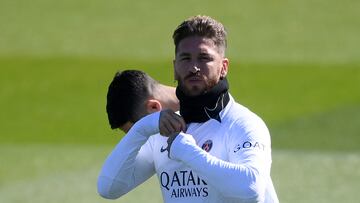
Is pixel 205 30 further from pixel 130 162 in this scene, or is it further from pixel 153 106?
pixel 130 162

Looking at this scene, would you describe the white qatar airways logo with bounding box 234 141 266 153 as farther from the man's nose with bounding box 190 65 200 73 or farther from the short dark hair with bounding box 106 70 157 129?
the short dark hair with bounding box 106 70 157 129

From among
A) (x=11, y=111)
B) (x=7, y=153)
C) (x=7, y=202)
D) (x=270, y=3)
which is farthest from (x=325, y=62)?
(x=7, y=202)

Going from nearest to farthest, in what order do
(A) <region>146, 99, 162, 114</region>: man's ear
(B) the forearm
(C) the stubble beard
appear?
(B) the forearm < (C) the stubble beard < (A) <region>146, 99, 162, 114</region>: man's ear

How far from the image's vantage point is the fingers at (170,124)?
595cm

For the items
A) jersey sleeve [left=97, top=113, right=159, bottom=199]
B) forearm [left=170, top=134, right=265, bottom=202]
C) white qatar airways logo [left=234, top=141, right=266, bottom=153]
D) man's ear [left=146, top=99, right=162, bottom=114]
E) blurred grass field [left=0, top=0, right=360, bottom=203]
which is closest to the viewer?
forearm [left=170, top=134, right=265, bottom=202]

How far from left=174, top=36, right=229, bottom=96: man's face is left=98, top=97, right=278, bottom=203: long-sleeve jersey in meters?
0.23

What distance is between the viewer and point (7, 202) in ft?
41.9

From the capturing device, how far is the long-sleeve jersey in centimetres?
569

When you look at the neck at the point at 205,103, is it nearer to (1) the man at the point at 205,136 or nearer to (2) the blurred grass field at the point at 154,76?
(1) the man at the point at 205,136

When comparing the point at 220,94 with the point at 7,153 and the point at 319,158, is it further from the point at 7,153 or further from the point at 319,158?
the point at 7,153

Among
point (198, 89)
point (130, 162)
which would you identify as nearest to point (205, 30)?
point (198, 89)

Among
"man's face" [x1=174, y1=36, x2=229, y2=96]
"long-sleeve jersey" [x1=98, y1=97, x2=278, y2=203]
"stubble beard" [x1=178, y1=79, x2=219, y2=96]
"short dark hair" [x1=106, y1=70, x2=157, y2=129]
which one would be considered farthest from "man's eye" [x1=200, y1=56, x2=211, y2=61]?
"short dark hair" [x1=106, y1=70, x2=157, y2=129]

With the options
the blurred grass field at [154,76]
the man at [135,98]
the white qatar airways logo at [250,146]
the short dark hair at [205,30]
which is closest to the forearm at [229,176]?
the white qatar airways logo at [250,146]

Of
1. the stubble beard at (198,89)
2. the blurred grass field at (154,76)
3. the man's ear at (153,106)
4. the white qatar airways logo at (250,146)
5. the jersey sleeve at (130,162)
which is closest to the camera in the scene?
the white qatar airways logo at (250,146)
